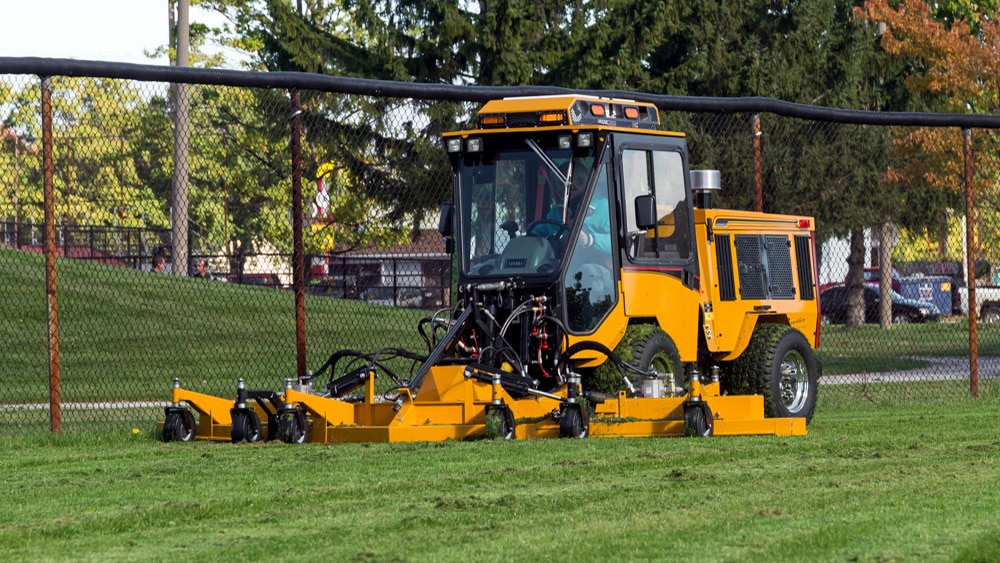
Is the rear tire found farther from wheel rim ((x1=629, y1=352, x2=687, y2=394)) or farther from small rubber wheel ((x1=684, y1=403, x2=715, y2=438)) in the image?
small rubber wheel ((x1=684, y1=403, x2=715, y2=438))

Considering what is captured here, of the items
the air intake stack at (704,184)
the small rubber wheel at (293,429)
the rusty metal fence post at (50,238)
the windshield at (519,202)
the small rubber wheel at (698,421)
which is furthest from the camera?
the air intake stack at (704,184)

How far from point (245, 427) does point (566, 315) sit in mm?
2511

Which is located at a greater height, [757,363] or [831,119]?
[831,119]

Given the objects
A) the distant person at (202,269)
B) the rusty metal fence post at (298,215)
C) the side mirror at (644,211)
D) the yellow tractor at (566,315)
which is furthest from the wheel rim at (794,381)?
the distant person at (202,269)

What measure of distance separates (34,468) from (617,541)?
4.78 metres

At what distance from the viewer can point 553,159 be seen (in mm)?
11289

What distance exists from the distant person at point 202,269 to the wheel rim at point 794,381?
36.8 ft

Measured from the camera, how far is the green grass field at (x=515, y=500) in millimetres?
6137

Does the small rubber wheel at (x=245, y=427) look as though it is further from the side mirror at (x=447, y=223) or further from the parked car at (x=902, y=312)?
the parked car at (x=902, y=312)

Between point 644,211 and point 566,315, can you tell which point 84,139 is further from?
point 644,211

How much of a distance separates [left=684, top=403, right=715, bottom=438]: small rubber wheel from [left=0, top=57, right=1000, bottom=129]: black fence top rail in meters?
3.88

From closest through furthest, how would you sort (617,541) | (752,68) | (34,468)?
(617,541), (34,468), (752,68)

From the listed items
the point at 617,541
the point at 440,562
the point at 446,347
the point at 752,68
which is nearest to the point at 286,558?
the point at 440,562

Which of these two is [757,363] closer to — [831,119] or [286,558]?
[831,119]
